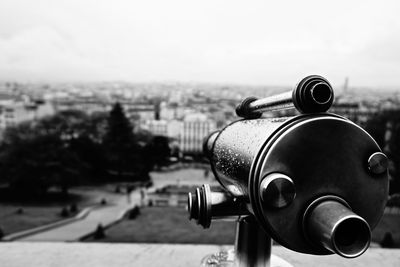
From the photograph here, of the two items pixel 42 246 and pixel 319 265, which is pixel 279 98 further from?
pixel 42 246

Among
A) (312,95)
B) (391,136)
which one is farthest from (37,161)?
(312,95)

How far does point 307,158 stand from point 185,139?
1865 inches

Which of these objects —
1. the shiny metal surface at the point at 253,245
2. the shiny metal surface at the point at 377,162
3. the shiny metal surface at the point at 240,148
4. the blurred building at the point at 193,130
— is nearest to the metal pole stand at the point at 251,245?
the shiny metal surface at the point at 253,245

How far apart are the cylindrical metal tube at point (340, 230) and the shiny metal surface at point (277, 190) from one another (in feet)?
0.23

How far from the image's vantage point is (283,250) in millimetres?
1737

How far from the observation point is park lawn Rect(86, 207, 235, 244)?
427 inches

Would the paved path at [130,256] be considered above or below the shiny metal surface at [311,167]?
below

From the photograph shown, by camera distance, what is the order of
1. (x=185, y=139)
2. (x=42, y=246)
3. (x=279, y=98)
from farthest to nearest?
(x=185, y=139) → (x=42, y=246) → (x=279, y=98)

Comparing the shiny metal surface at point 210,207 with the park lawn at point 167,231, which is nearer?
the shiny metal surface at point 210,207

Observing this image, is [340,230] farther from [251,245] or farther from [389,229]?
[389,229]

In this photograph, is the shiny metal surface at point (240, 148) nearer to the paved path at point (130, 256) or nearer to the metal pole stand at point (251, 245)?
the metal pole stand at point (251, 245)

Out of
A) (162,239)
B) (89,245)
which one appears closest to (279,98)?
(89,245)

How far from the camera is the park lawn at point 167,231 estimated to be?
35.6 feet

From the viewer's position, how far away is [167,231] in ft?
40.4
